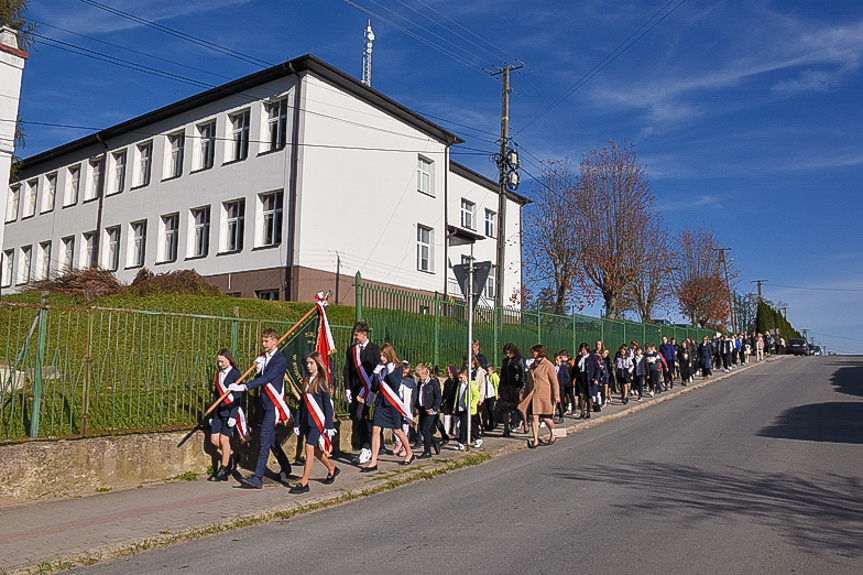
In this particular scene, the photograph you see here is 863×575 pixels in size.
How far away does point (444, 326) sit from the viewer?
49.4 ft

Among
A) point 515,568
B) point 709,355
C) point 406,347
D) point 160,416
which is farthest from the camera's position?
point 709,355

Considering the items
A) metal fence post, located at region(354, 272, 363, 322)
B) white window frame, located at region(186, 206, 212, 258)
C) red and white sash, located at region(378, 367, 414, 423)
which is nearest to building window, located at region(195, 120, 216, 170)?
white window frame, located at region(186, 206, 212, 258)

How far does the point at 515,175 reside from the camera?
23.8 metres

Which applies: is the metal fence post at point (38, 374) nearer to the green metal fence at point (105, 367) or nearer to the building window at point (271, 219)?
the green metal fence at point (105, 367)

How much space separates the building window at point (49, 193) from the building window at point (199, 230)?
12.3m

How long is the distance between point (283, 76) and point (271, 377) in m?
18.3

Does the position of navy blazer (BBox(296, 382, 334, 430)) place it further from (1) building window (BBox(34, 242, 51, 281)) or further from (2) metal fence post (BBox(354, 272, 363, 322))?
(1) building window (BBox(34, 242, 51, 281))

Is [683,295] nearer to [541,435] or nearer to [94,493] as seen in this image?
[541,435]

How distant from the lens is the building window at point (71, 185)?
3431cm

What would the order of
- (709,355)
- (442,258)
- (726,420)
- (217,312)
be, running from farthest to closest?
(442,258)
(709,355)
(217,312)
(726,420)

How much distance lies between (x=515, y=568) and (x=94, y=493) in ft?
17.7

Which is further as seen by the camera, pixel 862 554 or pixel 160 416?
pixel 160 416

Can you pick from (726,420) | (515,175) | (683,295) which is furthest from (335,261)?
(683,295)

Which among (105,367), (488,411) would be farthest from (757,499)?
(105,367)
